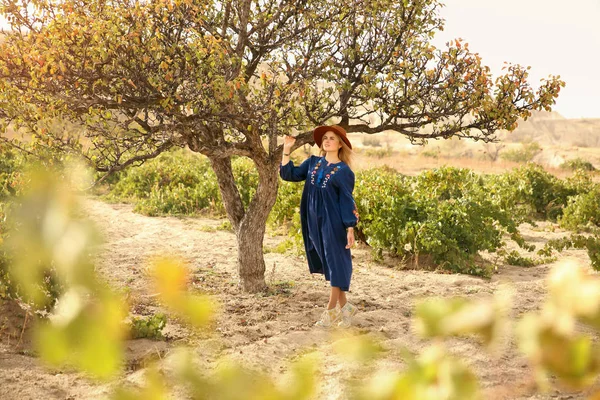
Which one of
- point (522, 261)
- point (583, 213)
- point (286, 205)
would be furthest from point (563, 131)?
point (522, 261)

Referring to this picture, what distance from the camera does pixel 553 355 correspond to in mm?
492

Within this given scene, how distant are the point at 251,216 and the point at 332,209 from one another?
1.09m

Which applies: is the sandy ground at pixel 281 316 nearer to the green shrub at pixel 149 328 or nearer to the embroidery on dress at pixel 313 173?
the green shrub at pixel 149 328

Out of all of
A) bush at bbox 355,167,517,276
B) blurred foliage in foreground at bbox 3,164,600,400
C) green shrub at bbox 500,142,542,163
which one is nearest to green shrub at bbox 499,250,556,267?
bush at bbox 355,167,517,276

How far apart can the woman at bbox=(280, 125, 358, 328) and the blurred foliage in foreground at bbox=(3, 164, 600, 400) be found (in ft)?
14.8

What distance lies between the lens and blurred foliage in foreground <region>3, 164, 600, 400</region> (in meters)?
0.48

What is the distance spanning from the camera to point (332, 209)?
5113 millimetres

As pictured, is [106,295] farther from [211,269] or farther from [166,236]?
[166,236]

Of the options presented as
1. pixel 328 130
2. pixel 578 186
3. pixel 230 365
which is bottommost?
pixel 578 186

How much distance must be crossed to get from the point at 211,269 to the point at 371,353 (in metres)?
6.80

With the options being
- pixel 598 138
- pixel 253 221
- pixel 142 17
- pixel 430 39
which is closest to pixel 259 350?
pixel 253 221

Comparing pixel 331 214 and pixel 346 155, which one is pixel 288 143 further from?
pixel 331 214

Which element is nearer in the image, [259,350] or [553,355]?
[553,355]

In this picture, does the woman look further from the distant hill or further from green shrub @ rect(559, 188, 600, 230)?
the distant hill
